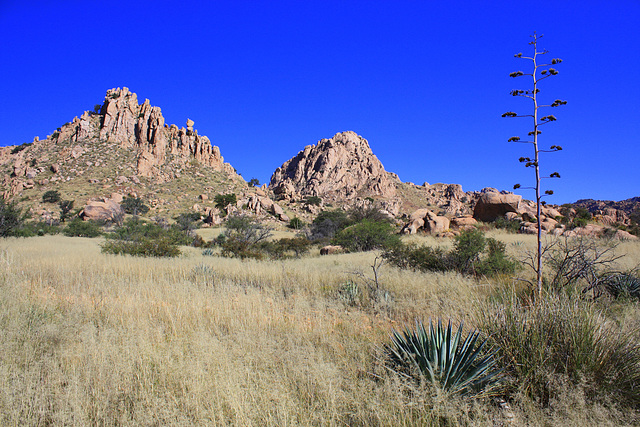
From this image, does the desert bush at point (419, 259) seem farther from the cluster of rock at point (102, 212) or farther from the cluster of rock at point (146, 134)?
the cluster of rock at point (146, 134)

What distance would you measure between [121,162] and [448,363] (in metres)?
63.6

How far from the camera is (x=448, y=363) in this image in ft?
9.22

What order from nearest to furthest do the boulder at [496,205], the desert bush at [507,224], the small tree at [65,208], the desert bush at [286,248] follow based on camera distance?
the desert bush at [286,248] < the desert bush at [507,224] < the boulder at [496,205] < the small tree at [65,208]

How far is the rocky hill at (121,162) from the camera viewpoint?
4684 centimetres

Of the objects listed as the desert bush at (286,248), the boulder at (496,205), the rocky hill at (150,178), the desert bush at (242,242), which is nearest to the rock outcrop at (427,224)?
the rocky hill at (150,178)

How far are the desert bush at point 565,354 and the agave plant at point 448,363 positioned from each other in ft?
0.85

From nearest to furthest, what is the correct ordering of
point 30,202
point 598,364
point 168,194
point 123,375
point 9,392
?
point 9,392, point 598,364, point 123,375, point 30,202, point 168,194

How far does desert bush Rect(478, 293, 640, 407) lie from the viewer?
2.68 meters

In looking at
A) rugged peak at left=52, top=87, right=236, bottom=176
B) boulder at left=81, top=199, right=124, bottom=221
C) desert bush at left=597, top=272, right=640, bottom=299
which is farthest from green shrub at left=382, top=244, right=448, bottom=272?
rugged peak at left=52, top=87, right=236, bottom=176

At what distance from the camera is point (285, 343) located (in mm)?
4039

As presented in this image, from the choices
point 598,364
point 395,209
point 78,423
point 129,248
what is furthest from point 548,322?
point 395,209

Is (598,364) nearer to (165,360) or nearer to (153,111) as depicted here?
(165,360)

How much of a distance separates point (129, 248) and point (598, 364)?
48.1ft

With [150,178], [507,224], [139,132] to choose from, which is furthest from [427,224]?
[139,132]
